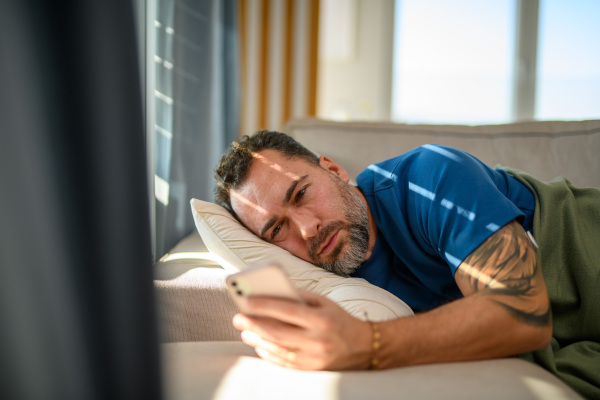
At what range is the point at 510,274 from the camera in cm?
96

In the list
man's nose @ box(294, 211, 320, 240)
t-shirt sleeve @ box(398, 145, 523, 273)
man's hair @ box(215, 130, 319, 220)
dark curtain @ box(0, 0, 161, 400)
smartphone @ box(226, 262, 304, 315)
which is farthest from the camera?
man's hair @ box(215, 130, 319, 220)

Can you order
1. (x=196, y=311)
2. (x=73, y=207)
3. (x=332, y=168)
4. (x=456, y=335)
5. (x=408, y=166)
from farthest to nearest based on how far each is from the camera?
(x=332, y=168)
(x=408, y=166)
(x=196, y=311)
(x=456, y=335)
(x=73, y=207)

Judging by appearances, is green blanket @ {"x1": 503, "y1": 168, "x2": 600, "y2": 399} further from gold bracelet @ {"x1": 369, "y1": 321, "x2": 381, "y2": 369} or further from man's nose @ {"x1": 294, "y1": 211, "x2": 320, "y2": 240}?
man's nose @ {"x1": 294, "y1": 211, "x2": 320, "y2": 240}

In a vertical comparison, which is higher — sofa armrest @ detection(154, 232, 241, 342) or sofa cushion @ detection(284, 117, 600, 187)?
sofa cushion @ detection(284, 117, 600, 187)

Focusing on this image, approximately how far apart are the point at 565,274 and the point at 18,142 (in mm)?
1196

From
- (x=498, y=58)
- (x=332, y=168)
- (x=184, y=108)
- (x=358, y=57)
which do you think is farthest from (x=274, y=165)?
(x=498, y=58)

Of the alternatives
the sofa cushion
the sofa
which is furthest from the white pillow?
the sofa cushion

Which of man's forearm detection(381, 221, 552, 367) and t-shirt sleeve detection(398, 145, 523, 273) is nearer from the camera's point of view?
man's forearm detection(381, 221, 552, 367)

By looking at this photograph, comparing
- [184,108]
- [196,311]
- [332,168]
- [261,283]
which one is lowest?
[196,311]

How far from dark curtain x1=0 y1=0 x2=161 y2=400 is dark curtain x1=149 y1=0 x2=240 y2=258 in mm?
1249

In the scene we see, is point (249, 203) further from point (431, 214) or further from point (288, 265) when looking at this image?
point (431, 214)

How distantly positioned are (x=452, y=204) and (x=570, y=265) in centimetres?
37

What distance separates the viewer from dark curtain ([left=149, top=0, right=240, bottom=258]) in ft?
6.07

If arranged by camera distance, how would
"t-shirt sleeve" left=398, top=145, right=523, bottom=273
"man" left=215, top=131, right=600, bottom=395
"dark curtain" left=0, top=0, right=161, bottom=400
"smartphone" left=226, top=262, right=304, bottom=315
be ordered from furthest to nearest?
"t-shirt sleeve" left=398, top=145, right=523, bottom=273
"man" left=215, top=131, right=600, bottom=395
"smartphone" left=226, top=262, right=304, bottom=315
"dark curtain" left=0, top=0, right=161, bottom=400
